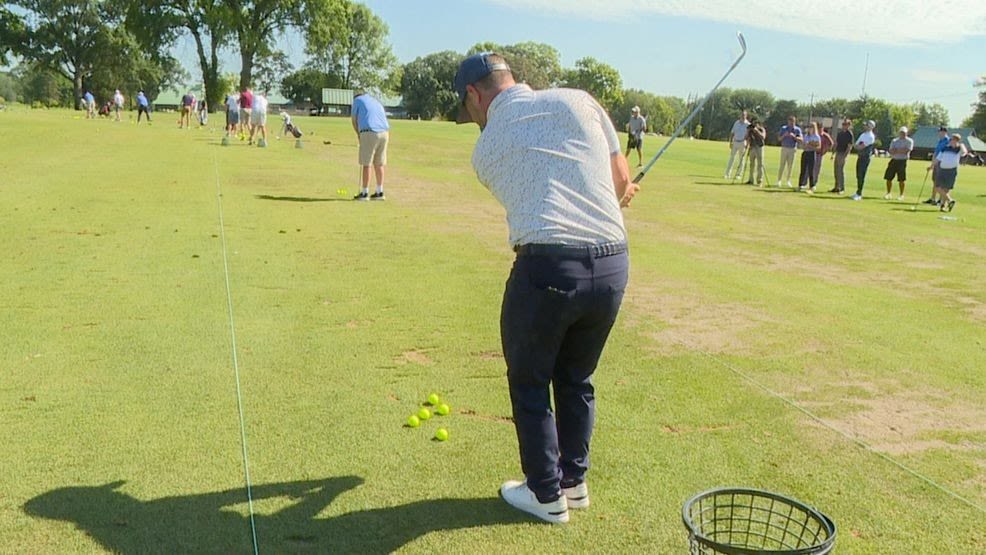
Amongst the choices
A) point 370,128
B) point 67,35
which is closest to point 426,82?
point 67,35

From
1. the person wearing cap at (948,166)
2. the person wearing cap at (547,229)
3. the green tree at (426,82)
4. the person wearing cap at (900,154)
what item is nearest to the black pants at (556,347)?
the person wearing cap at (547,229)

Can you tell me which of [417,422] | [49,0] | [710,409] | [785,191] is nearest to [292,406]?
[417,422]

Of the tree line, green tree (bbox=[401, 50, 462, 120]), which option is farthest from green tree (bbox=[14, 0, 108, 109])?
green tree (bbox=[401, 50, 462, 120])

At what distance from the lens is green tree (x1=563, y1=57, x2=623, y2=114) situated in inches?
4779

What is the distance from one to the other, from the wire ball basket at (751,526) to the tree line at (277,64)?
2.02m

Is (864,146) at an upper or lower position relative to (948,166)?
upper

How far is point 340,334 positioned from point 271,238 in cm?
437

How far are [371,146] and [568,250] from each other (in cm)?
1073

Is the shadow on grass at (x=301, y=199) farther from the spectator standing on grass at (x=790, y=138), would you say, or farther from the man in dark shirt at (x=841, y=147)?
the spectator standing on grass at (x=790, y=138)

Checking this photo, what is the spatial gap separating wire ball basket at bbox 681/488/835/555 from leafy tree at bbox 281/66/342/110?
336 ft

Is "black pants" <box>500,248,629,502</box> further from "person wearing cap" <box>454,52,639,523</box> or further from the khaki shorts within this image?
the khaki shorts

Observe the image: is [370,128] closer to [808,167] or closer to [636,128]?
[636,128]

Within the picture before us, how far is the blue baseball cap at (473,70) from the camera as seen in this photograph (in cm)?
328

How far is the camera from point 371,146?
13.3 m
